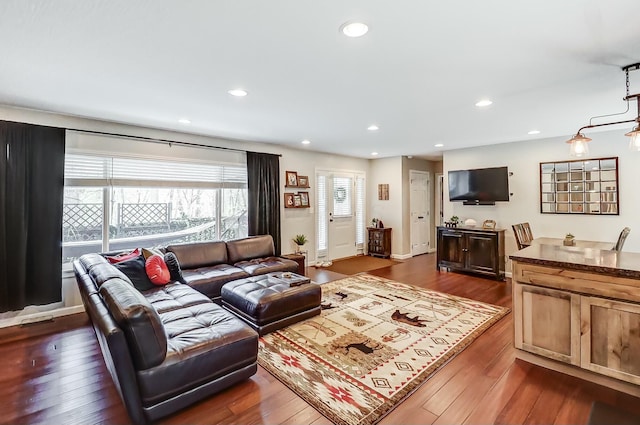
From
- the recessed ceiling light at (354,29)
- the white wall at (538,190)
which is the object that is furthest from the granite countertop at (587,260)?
the white wall at (538,190)

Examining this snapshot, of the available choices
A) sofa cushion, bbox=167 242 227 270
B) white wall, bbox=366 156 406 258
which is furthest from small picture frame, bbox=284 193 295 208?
white wall, bbox=366 156 406 258

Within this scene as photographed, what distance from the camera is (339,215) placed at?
274 inches

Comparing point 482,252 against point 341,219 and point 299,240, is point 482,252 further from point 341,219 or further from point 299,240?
point 299,240

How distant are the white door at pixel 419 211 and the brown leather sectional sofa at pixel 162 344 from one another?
18.5 feet

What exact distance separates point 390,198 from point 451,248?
1971 mm

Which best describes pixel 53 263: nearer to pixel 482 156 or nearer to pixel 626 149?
pixel 482 156

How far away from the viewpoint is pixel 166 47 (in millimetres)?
2039

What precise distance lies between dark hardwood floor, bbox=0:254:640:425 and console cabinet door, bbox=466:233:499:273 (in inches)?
102

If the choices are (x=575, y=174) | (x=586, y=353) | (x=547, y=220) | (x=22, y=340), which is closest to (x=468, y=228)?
(x=547, y=220)

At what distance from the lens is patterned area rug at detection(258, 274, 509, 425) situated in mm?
2131

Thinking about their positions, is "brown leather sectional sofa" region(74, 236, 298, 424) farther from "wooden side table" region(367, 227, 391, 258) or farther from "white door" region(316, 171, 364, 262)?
"wooden side table" region(367, 227, 391, 258)

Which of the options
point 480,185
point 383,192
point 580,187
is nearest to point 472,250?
point 480,185

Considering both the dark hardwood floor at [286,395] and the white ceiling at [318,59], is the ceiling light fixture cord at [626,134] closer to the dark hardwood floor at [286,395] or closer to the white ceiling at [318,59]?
the white ceiling at [318,59]

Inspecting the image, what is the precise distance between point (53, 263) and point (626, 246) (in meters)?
7.60
